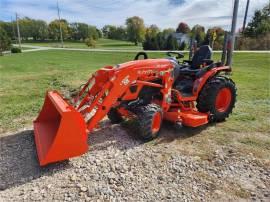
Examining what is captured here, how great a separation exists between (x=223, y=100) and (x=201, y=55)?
3.36 ft

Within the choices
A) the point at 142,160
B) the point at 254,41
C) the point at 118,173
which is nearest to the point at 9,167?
the point at 118,173

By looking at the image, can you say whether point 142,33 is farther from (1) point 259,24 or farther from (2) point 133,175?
(2) point 133,175

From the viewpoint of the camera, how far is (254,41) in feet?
104

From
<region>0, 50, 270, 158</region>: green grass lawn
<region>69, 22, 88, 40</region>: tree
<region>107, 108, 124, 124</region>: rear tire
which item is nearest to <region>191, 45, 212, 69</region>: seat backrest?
<region>0, 50, 270, 158</region>: green grass lawn

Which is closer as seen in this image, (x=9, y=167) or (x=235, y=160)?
(x=9, y=167)

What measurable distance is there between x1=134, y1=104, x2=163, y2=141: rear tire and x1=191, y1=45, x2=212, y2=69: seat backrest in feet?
5.20

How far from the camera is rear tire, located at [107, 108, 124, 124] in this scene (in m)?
5.07

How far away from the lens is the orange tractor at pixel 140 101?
3.48 m

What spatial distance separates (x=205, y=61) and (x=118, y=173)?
3.03 meters

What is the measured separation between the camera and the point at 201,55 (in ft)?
17.8

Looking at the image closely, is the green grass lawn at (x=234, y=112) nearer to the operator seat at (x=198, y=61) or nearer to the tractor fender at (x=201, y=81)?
the tractor fender at (x=201, y=81)

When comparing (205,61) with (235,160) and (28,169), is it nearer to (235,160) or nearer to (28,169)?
(235,160)

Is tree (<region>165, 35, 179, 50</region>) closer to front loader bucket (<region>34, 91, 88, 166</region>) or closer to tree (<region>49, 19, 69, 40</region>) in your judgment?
front loader bucket (<region>34, 91, 88, 166</region>)

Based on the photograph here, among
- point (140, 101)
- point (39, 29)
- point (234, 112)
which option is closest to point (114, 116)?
point (140, 101)
